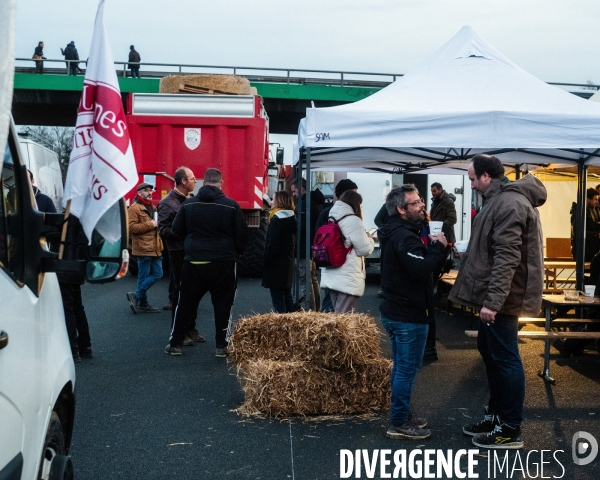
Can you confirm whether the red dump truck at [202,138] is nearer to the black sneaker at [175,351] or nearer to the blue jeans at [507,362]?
the black sneaker at [175,351]

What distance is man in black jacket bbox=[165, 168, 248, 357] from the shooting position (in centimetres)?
804

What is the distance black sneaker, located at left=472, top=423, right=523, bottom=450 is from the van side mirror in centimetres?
311

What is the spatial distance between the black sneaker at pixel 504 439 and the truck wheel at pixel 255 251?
10.4 meters

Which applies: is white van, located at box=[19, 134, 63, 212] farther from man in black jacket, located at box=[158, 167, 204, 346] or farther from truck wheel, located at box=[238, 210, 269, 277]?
man in black jacket, located at box=[158, 167, 204, 346]

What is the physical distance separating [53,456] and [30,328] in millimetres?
684

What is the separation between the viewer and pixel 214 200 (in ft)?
26.5

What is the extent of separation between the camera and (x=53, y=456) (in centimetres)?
327

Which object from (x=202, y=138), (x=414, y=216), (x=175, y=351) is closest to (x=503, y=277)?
(x=414, y=216)

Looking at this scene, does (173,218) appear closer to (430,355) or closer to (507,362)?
(430,355)

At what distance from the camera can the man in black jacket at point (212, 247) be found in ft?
26.4

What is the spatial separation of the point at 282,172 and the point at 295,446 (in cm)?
1874

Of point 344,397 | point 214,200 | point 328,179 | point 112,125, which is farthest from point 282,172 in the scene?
point 112,125

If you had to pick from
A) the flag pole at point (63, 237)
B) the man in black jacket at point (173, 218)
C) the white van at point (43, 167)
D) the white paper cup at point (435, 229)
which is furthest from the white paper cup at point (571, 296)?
the white van at point (43, 167)

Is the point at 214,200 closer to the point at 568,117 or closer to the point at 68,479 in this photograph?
the point at 568,117
